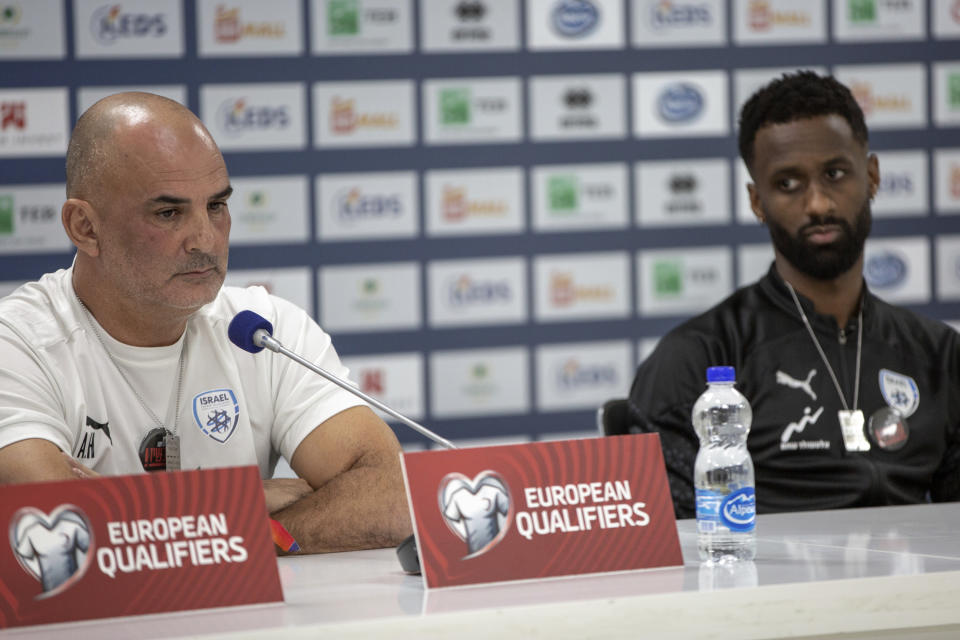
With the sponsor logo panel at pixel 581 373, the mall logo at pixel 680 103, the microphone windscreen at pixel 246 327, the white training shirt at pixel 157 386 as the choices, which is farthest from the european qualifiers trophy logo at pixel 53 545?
the mall logo at pixel 680 103

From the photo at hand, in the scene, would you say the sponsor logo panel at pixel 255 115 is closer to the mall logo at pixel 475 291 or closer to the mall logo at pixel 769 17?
the mall logo at pixel 475 291

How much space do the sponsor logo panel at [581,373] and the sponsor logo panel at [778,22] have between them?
1237 millimetres

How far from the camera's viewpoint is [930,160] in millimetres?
4230

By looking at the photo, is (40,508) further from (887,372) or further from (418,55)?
(418,55)

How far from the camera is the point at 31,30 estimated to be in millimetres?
3689

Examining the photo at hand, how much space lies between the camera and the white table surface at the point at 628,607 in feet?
3.36

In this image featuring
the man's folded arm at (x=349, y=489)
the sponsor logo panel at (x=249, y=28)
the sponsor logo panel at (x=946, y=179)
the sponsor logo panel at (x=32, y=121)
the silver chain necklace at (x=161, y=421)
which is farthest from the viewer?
the sponsor logo panel at (x=946, y=179)

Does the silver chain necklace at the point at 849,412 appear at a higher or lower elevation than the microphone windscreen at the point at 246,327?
lower

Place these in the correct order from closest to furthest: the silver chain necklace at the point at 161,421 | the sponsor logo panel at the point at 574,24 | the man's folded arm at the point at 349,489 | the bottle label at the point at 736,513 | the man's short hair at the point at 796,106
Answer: the bottle label at the point at 736,513, the man's folded arm at the point at 349,489, the silver chain necklace at the point at 161,421, the man's short hair at the point at 796,106, the sponsor logo panel at the point at 574,24

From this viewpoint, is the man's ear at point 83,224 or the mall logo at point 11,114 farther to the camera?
the mall logo at point 11,114

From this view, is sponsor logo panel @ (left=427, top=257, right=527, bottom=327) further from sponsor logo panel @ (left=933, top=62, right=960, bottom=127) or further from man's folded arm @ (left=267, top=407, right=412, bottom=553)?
man's folded arm @ (left=267, top=407, right=412, bottom=553)

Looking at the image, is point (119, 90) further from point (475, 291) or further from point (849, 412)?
point (849, 412)

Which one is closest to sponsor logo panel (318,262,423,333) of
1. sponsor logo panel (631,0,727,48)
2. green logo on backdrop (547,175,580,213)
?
green logo on backdrop (547,175,580,213)

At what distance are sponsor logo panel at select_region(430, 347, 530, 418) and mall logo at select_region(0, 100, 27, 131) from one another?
1594 millimetres
